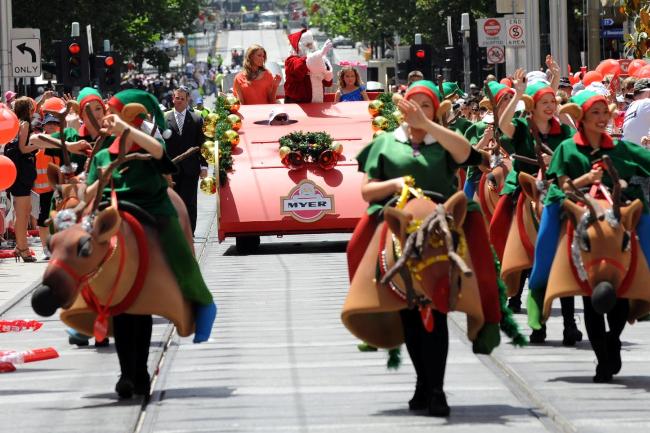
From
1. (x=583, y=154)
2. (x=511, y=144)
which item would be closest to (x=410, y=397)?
(x=583, y=154)

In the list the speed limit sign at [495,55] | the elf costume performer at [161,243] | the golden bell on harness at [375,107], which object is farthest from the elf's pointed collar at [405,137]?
the speed limit sign at [495,55]

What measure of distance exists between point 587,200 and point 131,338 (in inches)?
108

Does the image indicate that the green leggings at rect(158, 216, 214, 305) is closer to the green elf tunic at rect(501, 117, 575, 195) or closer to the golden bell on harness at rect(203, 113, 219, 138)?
the green elf tunic at rect(501, 117, 575, 195)

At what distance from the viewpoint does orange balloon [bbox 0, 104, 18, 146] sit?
65.4ft

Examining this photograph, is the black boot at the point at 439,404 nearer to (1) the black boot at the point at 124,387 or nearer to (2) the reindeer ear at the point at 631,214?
(2) the reindeer ear at the point at 631,214

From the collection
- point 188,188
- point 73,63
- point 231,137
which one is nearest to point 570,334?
point 188,188

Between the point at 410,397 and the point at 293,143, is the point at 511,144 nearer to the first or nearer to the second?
the point at 410,397

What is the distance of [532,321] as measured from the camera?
11.6 metres

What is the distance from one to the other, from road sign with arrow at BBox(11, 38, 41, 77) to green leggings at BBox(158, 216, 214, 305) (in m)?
23.9

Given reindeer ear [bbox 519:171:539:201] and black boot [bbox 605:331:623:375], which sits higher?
reindeer ear [bbox 519:171:539:201]

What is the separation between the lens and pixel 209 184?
2127 centimetres

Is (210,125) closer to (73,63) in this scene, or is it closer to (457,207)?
(457,207)

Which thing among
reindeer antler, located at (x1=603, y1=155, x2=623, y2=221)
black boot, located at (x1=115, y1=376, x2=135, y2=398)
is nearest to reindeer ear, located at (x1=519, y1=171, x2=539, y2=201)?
reindeer antler, located at (x1=603, y1=155, x2=623, y2=221)

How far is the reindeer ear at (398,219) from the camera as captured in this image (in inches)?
381
